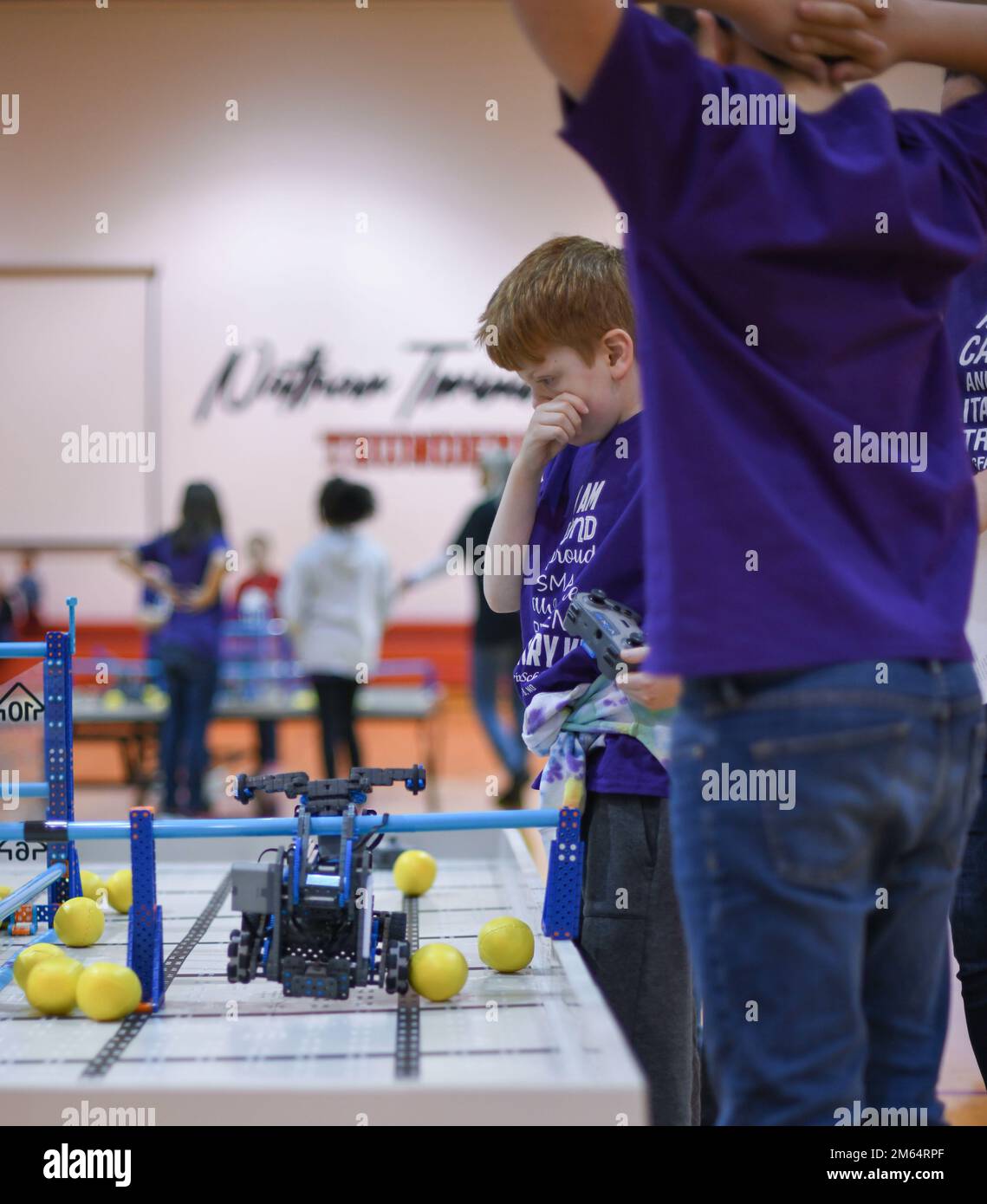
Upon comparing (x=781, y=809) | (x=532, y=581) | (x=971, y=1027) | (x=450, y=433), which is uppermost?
(x=450, y=433)

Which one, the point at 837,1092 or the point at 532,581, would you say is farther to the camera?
the point at 532,581

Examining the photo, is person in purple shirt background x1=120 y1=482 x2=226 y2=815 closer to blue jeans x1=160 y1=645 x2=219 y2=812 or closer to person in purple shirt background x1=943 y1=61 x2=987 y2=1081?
blue jeans x1=160 y1=645 x2=219 y2=812

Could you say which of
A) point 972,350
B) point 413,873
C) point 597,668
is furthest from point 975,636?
point 413,873

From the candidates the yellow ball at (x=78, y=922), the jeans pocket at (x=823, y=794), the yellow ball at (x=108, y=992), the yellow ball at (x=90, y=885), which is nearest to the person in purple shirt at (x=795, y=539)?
the jeans pocket at (x=823, y=794)

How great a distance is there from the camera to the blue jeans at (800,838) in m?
0.91

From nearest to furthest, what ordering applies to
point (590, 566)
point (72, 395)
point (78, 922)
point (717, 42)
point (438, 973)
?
point (717, 42) < point (438, 973) < point (590, 566) < point (78, 922) < point (72, 395)

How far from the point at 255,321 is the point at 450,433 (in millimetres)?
1896

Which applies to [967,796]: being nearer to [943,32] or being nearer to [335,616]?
[943,32]

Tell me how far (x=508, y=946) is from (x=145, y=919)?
1.62ft

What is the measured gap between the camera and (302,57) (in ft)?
30.5

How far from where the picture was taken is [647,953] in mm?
1565

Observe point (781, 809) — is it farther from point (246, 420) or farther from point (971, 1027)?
point (246, 420)

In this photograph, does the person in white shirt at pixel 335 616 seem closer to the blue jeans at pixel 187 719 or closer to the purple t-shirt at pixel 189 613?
the purple t-shirt at pixel 189 613

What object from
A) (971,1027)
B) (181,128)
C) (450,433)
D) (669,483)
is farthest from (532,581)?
(181,128)
